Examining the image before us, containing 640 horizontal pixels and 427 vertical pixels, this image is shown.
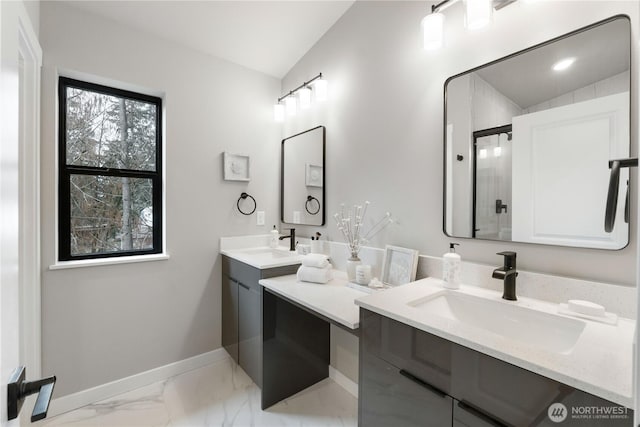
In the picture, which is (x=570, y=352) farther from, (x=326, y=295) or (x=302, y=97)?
(x=302, y=97)

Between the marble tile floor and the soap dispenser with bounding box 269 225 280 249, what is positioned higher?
the soap dispenser with bounding box 269 225 280 249

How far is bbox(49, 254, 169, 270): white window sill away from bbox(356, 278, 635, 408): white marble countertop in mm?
1659

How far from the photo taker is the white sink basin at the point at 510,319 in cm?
100

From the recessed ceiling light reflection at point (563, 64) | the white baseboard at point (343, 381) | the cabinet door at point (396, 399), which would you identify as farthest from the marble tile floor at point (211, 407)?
the recessed ceiling light reflection at point (563, 64)

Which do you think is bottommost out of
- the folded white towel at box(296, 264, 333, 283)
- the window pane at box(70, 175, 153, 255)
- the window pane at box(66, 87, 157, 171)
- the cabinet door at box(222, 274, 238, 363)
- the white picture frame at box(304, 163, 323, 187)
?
the cabinet door at box(222, 274, 238, 363)

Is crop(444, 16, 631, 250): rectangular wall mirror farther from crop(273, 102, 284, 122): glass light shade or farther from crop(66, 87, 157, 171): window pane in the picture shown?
crop(66, 87, 157, 171): window pane

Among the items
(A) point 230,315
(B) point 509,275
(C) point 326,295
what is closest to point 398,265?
(C) point 326,295

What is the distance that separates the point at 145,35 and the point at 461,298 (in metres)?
2.62

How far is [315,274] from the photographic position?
69.2 inches

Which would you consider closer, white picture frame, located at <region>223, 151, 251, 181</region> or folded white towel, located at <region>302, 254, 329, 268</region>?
folded white towel, located at <region>302, 254, 329, 268</region>

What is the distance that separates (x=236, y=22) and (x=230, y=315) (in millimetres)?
2195

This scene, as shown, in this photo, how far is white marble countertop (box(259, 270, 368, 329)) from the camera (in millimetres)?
1283

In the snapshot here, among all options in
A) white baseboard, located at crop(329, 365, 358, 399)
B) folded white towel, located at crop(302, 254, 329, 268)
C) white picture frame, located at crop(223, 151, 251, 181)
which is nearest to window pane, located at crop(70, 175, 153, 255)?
white picture frame, located at crop(223, 151, 251, 181)

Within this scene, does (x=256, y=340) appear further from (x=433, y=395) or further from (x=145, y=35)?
(x=145, y=35)
